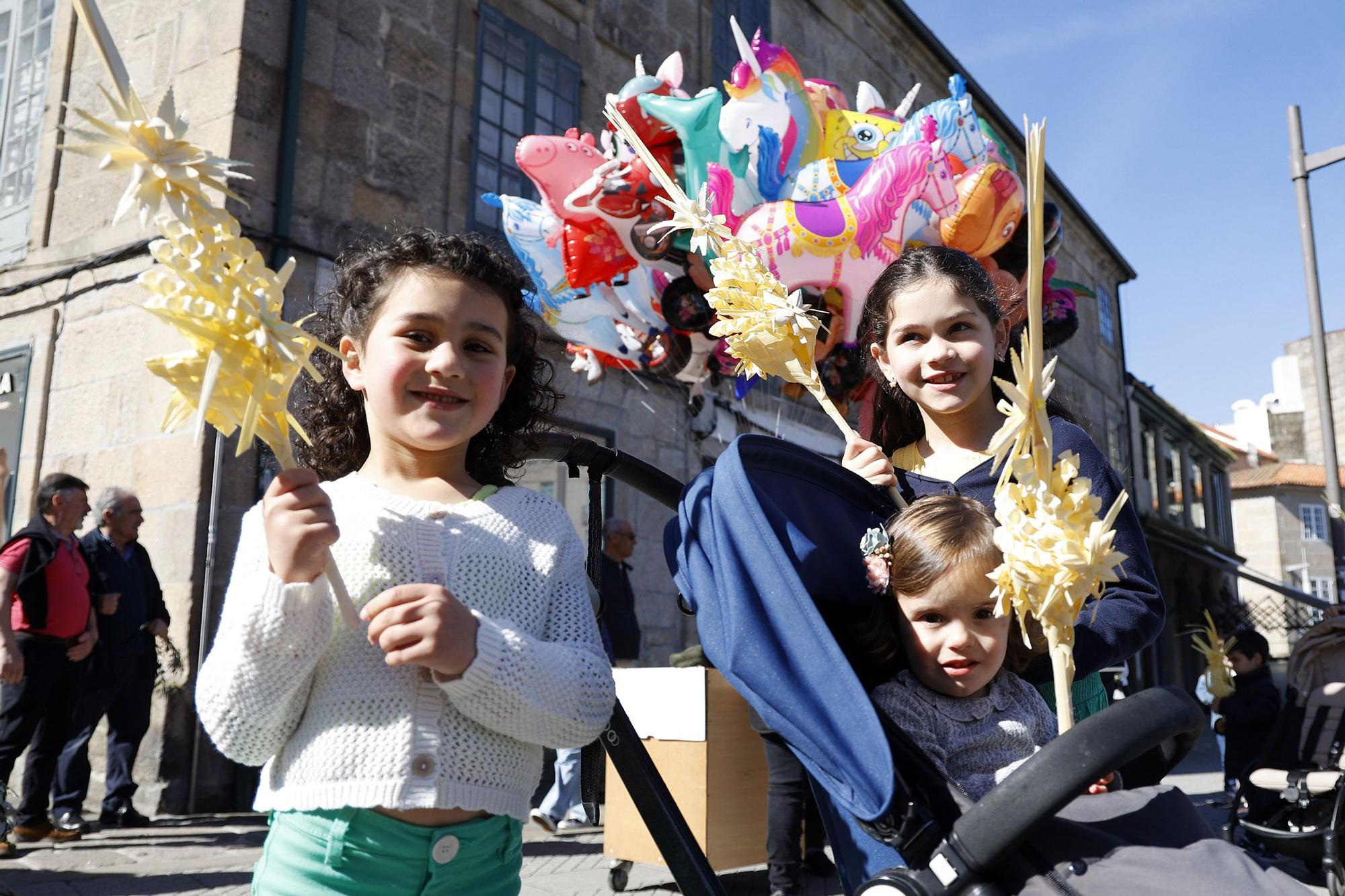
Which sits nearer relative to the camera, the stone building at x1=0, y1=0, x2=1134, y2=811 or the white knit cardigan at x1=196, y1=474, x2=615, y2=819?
the white knit cardigan at x1=196, y1=474, x2=615, y2=819

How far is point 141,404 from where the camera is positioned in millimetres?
6527

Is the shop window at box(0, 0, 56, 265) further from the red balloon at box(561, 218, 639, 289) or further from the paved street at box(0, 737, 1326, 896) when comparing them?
the red balloon at box(561, 218, 639, 289)

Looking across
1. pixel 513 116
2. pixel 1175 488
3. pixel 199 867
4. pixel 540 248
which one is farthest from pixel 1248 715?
pixel 1175 488

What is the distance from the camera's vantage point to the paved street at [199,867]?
13.9 ft

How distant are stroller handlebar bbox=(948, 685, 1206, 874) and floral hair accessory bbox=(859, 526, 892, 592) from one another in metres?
0.45

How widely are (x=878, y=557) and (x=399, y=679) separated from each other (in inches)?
30.3

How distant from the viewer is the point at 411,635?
1288 mm

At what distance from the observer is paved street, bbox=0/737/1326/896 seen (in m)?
4.24

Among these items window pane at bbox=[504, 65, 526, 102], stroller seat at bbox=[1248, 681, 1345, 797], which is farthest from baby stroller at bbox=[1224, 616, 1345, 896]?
window pane at bbox=[504, 65, 526, 102]

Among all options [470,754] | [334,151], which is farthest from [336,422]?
[334,151]

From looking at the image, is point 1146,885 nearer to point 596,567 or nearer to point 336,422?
point 596,567

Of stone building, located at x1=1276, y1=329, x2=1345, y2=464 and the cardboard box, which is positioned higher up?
stone building, located at x1=1276, y1=329, x2=1345, y2=464

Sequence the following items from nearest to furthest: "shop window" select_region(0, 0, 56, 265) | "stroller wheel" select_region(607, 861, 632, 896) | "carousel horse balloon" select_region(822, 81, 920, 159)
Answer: "stroller wheel" select_region(607, 861, 632, 896) < "carousel horse balloon" select_region(822, 81, 920, 159) < "shop window" select_region(0, 0, 56, 265)

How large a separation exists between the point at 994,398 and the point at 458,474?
1.17 metres
